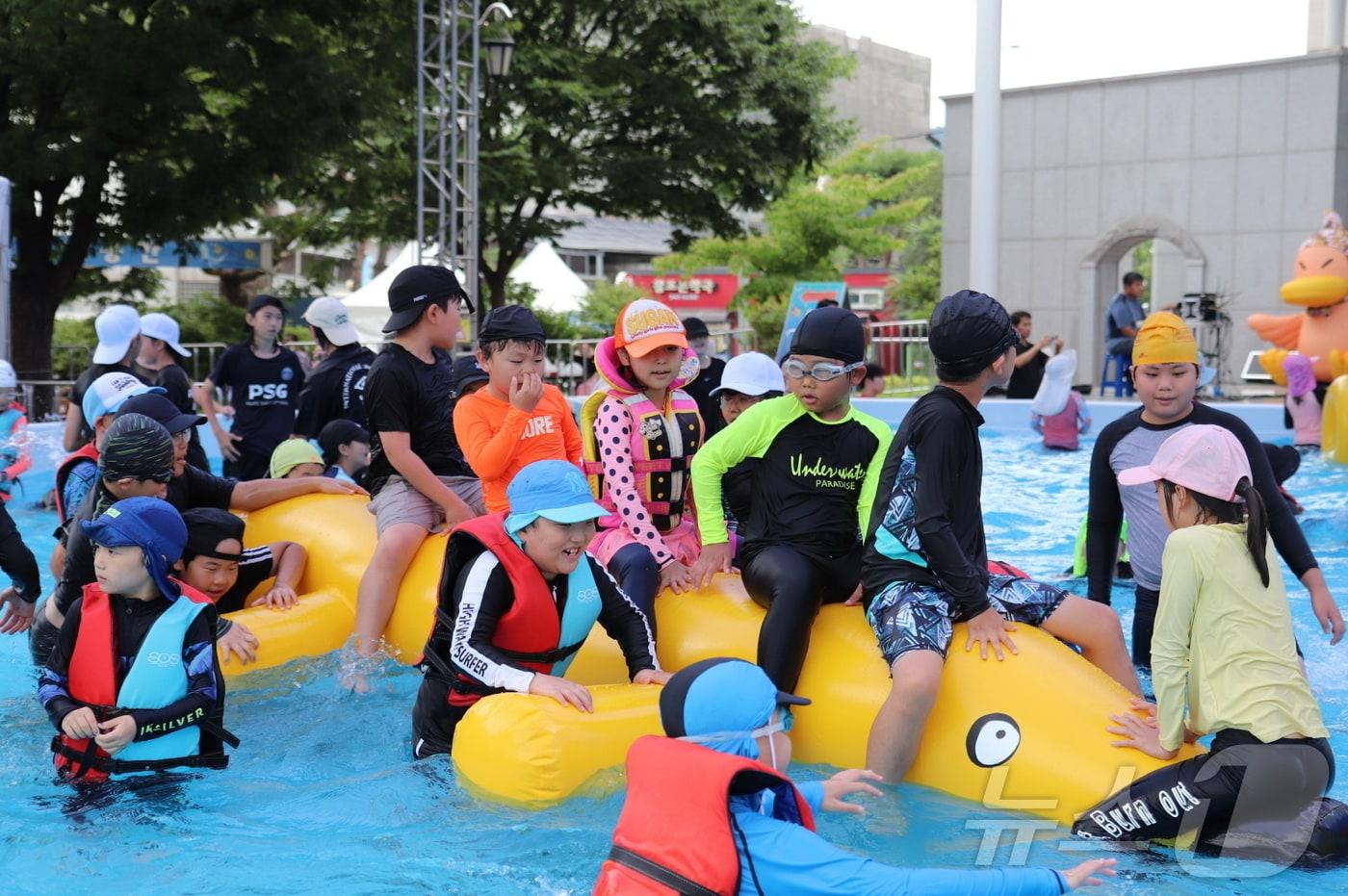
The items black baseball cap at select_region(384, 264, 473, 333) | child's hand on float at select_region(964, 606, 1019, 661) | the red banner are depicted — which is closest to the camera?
child's hand on float at select_region(964, 606, 1019, 661)

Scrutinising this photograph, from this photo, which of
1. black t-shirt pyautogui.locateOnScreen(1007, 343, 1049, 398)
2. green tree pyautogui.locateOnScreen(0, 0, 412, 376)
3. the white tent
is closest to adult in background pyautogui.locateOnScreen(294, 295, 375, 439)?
green tree pyautogui.locateOnScreen(0, 0, 412, 376)

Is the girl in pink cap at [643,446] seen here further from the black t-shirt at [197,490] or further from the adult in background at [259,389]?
the adult in background at [259,389]

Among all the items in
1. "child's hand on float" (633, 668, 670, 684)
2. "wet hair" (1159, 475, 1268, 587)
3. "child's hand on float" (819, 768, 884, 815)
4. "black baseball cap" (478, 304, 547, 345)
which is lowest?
"child's hand on float" (633, 668, 670, 684)

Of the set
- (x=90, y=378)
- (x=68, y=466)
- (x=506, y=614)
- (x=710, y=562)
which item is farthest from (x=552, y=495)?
(x=90, y=378)

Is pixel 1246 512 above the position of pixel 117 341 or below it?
below

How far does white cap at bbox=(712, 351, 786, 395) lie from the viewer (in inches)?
213

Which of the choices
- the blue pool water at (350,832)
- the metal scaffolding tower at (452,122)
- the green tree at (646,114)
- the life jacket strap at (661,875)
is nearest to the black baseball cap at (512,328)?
the blue pool water at (350,832)

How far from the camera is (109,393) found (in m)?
5.38

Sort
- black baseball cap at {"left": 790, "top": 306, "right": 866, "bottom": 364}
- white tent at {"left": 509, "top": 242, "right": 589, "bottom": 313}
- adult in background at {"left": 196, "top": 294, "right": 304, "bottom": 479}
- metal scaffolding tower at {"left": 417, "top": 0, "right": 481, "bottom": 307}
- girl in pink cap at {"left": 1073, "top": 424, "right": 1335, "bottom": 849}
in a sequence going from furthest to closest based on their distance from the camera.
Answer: white tent at {"left": 509, "top": 242, "right": 589, "bottom": 313}
metal scaffolding tower at {"left": 417, "top": 0, "right": 481, "bottom": 307}
adult in background at {"left": 196, "top": 294, "right": 304, "bottom": 479}
black baseball cap at {"left": 790, "top": 306, "right": 866, "bottom": 364}
girl in pink cap at {"left": 1073, "top": 424, "right": 1335, "bottom": 849}

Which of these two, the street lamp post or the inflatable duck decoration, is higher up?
the street lamp post

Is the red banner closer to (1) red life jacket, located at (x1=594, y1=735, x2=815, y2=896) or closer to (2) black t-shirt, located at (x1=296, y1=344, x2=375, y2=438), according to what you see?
(2) black t-shirt, located at (x1=296, y1=344, x2=375, y2=438)

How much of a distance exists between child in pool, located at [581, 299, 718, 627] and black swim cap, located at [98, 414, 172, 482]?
143 centimetres

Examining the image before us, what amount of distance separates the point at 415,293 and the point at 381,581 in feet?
3.66

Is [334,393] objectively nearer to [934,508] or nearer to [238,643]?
[238,643]
